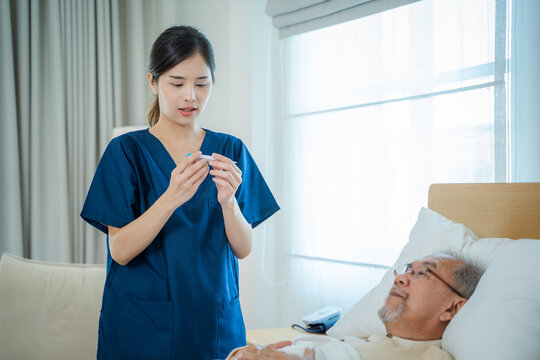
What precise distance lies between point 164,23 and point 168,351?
7.06 feet

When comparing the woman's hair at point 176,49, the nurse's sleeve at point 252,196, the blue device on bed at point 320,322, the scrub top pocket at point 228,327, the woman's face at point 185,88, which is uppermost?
the woman's hair at point 176,49

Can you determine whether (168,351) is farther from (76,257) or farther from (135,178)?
(76,257)

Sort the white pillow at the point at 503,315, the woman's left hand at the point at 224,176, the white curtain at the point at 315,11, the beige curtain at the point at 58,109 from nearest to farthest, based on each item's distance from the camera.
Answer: the white pillow at the point at 503,315 < the woman's left hand at the point at 224,176 < the white curtain at the point at 315,11 < the beige curtain at the point at 58,109

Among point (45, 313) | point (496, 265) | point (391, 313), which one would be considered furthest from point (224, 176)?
point (45, 313)

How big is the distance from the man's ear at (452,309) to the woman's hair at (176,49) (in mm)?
872

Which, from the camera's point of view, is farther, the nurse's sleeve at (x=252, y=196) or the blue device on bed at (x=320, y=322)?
the blue device on bed at (x=320, y=322)

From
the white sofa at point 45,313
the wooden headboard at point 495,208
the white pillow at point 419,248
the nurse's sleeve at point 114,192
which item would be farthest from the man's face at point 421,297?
the white sofa at point 45,313

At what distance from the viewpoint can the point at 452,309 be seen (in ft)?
3.12

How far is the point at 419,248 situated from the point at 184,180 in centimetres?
69

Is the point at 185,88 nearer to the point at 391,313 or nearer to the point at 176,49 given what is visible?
the point at 176,49

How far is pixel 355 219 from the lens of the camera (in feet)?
6.65

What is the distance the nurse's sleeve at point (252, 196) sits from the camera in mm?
1309

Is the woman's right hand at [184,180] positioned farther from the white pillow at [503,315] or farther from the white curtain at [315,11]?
the white curtain at [315,11]

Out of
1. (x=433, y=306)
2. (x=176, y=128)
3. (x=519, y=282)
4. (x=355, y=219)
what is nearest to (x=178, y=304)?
(x=176, y=128)
